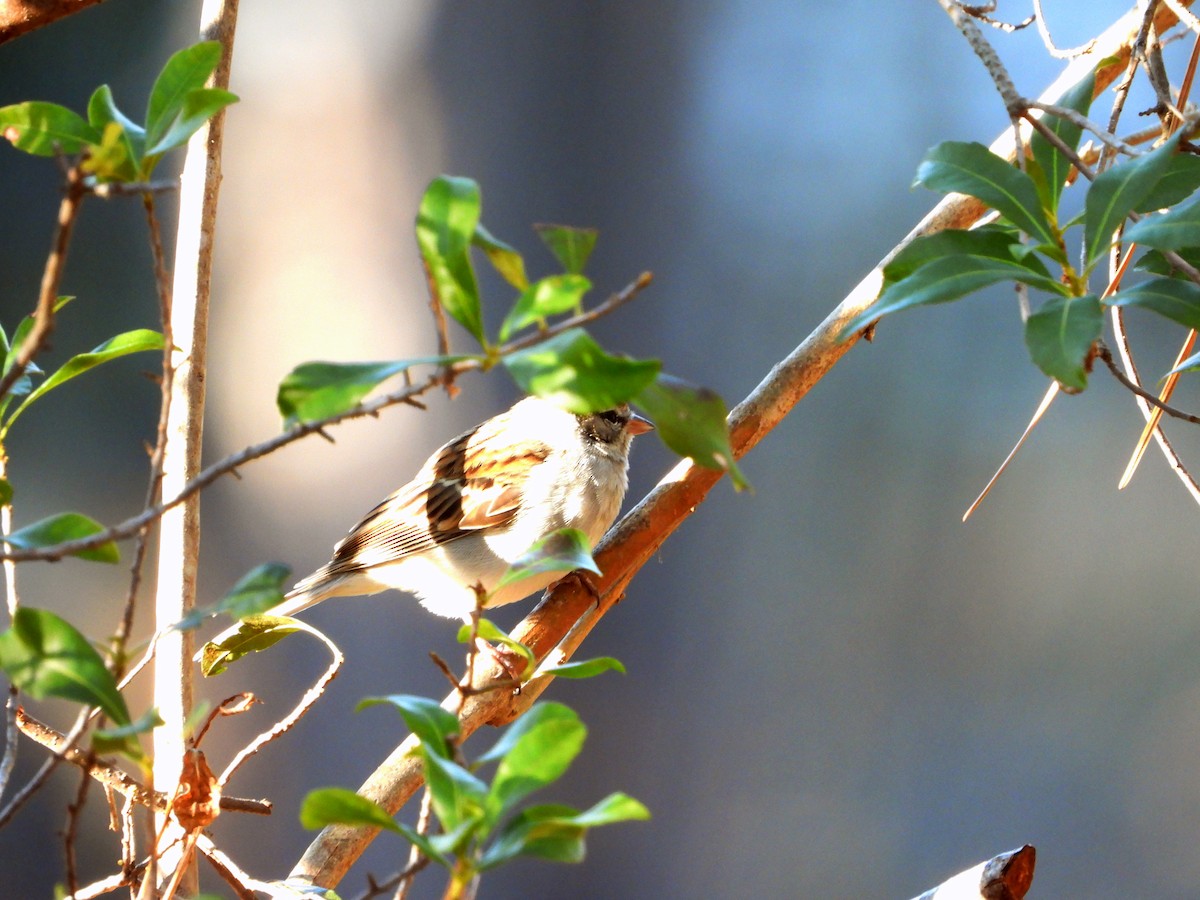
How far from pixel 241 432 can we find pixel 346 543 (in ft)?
3.68

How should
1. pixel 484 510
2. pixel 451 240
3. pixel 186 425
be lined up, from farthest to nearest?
pixel 484 510
pixel 186 425
pixel 451 240

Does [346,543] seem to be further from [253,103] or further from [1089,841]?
[1089,841]

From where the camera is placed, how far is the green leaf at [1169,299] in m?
0.61

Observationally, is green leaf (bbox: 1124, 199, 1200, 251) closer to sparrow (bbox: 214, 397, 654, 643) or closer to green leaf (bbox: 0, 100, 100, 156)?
green leaf (bbox: 0, 100, 100, 156)

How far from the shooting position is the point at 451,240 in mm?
505

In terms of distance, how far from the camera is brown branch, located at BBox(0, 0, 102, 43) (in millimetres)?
836

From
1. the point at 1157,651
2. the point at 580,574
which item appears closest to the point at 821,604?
the point at 1157,651

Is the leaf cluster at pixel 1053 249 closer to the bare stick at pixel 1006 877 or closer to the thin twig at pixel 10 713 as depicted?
the bare stick at pixel 1006 877

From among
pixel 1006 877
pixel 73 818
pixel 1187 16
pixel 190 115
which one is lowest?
pixel 1006 877

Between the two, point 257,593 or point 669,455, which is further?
point 669,455

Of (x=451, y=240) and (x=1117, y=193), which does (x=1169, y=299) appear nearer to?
(x=1117, y=193)

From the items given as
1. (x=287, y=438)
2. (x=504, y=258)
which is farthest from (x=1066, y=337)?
(x=287, y=438)

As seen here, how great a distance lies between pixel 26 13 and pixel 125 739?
68 centimetres

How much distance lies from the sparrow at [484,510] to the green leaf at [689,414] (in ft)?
3.70
